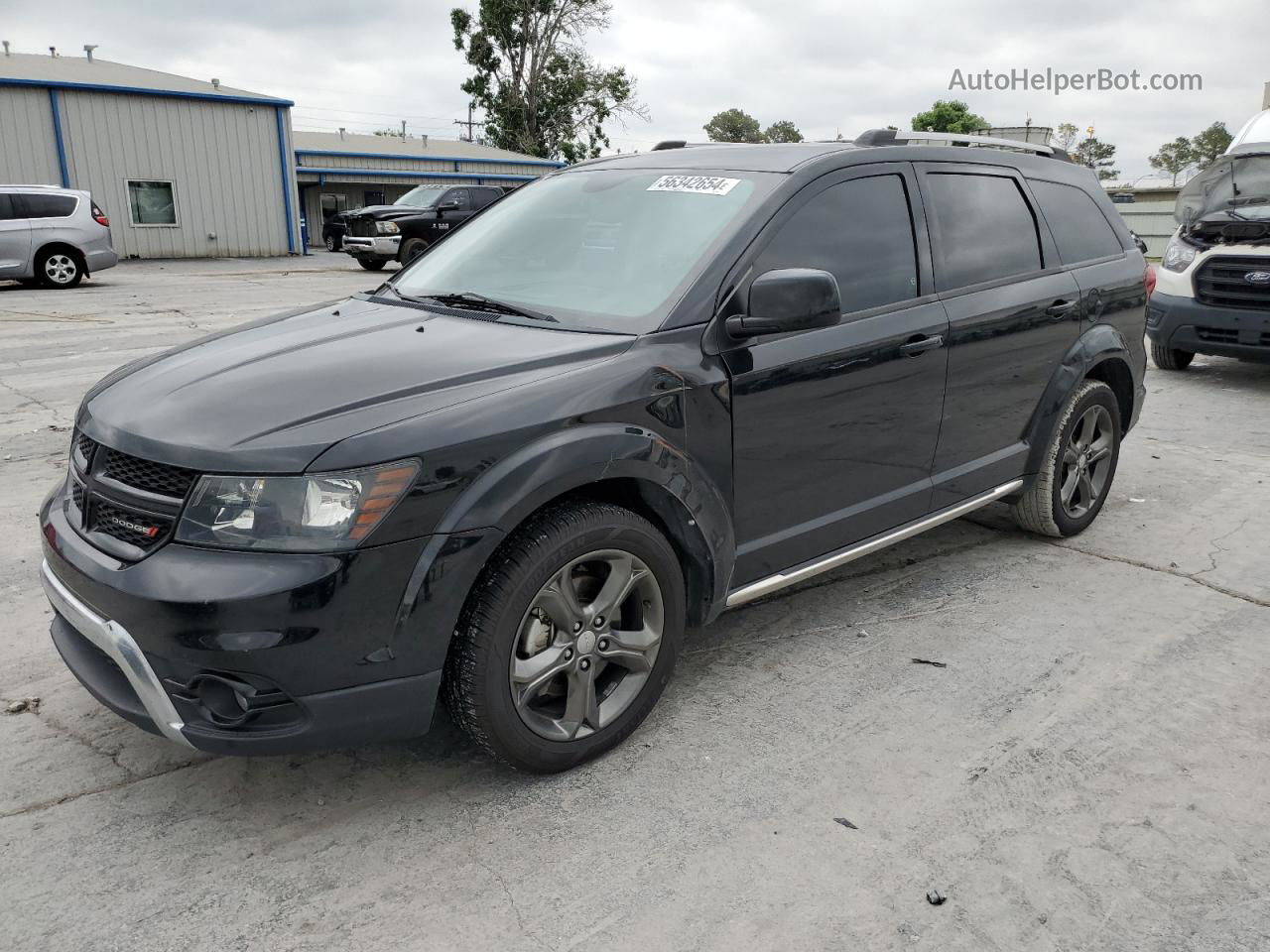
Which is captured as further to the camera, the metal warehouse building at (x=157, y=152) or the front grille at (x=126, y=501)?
the metal warehouse building at (x=157, y=152)

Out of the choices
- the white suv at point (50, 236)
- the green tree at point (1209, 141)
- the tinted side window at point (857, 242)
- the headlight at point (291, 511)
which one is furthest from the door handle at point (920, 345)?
the green tree at point (1209, 141)

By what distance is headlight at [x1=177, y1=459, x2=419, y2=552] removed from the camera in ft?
7.90

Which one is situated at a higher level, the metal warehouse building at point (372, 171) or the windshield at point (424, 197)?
the metal warehouse building at point (372, 171)

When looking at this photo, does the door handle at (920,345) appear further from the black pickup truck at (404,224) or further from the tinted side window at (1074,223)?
the black pickup truck at (404,224)

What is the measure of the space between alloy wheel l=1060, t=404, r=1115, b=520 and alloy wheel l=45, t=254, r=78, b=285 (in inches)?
658

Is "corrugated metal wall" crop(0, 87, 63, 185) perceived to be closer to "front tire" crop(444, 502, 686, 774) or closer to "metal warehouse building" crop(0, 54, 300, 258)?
"metal warehouse building" crop(0, 54, 300, 258)

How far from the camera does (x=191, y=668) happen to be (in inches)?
95.0

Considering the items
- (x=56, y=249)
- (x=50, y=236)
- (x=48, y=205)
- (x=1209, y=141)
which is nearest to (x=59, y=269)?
(x=56, y=249)

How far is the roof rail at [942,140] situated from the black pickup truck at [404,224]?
16.8 metres

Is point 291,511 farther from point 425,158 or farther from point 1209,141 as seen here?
point 1209,141

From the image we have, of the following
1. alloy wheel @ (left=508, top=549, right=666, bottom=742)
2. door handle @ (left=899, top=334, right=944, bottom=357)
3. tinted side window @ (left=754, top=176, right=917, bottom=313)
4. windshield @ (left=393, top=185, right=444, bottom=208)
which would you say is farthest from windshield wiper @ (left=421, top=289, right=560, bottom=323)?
windshield @ (left=393, top=185, right=444, bottom=208)

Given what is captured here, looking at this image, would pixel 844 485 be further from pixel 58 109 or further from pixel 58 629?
pixel 58 109

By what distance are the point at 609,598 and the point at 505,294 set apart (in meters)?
1.21

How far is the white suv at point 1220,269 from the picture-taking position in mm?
8602
